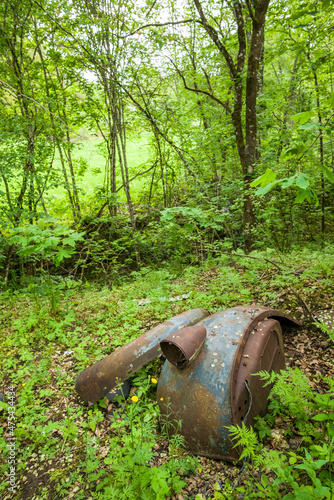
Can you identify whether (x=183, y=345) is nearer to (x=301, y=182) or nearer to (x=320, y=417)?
(x=320, y=417)

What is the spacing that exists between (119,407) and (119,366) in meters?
0.51

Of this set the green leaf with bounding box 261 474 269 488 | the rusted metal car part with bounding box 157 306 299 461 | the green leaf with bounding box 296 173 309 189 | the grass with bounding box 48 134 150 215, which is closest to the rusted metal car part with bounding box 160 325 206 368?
the rusted metal car part with bounding box 157 306 299 461

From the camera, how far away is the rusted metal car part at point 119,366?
8.45 ft

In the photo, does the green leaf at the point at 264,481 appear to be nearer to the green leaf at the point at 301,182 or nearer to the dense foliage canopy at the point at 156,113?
the green leaf at the point at 301,182

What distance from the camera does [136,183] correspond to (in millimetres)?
10703

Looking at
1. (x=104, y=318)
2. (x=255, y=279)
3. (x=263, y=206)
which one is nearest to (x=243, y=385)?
(x=255, y=279)

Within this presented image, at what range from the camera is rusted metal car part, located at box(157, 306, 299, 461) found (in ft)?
6.10

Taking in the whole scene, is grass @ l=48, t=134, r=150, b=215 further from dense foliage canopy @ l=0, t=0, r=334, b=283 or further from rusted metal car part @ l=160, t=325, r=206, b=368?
rusted metal car part @ l=160, t=325, r=206, b=368

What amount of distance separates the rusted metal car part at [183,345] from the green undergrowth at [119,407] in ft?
0.99

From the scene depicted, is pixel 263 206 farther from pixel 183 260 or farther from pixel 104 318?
pixel 104 318

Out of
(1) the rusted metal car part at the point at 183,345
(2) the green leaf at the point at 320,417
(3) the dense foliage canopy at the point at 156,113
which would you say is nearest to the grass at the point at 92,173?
(3) the dense foliage canopy at the point at 156,113

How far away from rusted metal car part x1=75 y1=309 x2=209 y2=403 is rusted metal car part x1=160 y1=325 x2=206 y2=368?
1.70 feet

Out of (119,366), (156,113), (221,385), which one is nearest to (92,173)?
(156,113)

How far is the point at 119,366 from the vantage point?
2.60 meters
